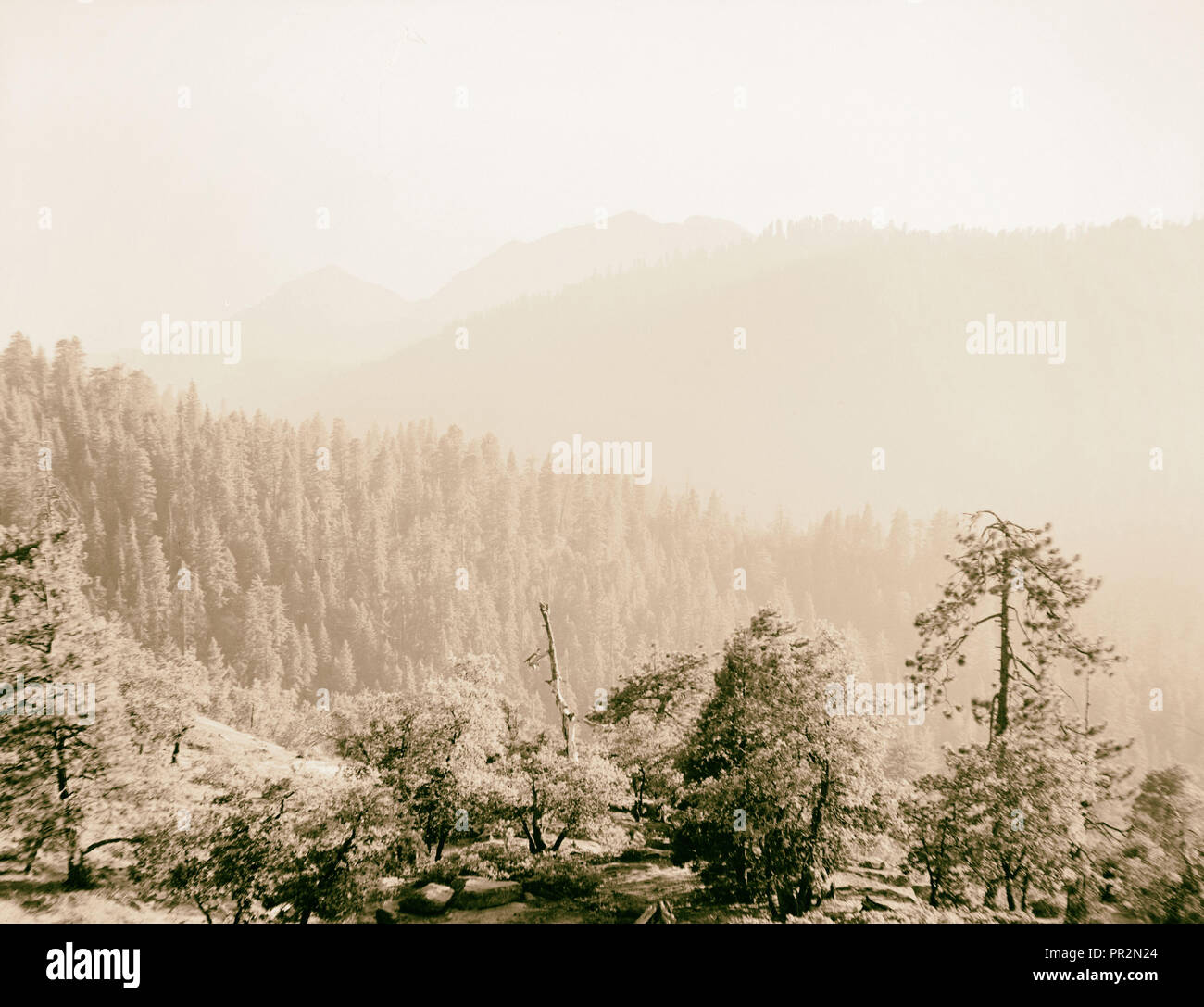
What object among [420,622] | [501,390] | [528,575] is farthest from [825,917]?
[501,390]

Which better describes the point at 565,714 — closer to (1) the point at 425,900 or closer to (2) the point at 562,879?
(2) the point at 562,879

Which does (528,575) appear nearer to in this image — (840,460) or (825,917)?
(825,917)

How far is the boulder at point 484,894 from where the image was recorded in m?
10.7

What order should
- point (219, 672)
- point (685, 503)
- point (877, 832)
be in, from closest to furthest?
point (877, 832) < point (219, 672) < point (685, 503)

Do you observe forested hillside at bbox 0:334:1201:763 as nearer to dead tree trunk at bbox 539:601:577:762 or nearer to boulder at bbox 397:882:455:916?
dead tree trunk at bbox 539:601:577:762

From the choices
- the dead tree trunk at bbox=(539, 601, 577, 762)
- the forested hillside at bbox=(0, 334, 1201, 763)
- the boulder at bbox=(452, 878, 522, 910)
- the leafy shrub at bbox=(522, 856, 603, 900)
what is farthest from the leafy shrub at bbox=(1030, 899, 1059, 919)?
the forested hillside at bbox=(0, 334, 1201, 763)

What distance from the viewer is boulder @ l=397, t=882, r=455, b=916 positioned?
10555 millimetres

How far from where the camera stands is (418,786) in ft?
35.9

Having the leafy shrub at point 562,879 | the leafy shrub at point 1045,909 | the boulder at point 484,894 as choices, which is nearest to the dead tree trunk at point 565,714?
the leafy shrub at point 562,879

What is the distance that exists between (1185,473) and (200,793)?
667ft

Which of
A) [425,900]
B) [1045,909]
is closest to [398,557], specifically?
[425,900]

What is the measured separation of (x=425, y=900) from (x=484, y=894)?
112 centimetres

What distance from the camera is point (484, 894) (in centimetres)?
1093

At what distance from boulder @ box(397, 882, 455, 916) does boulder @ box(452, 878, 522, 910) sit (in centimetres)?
24
